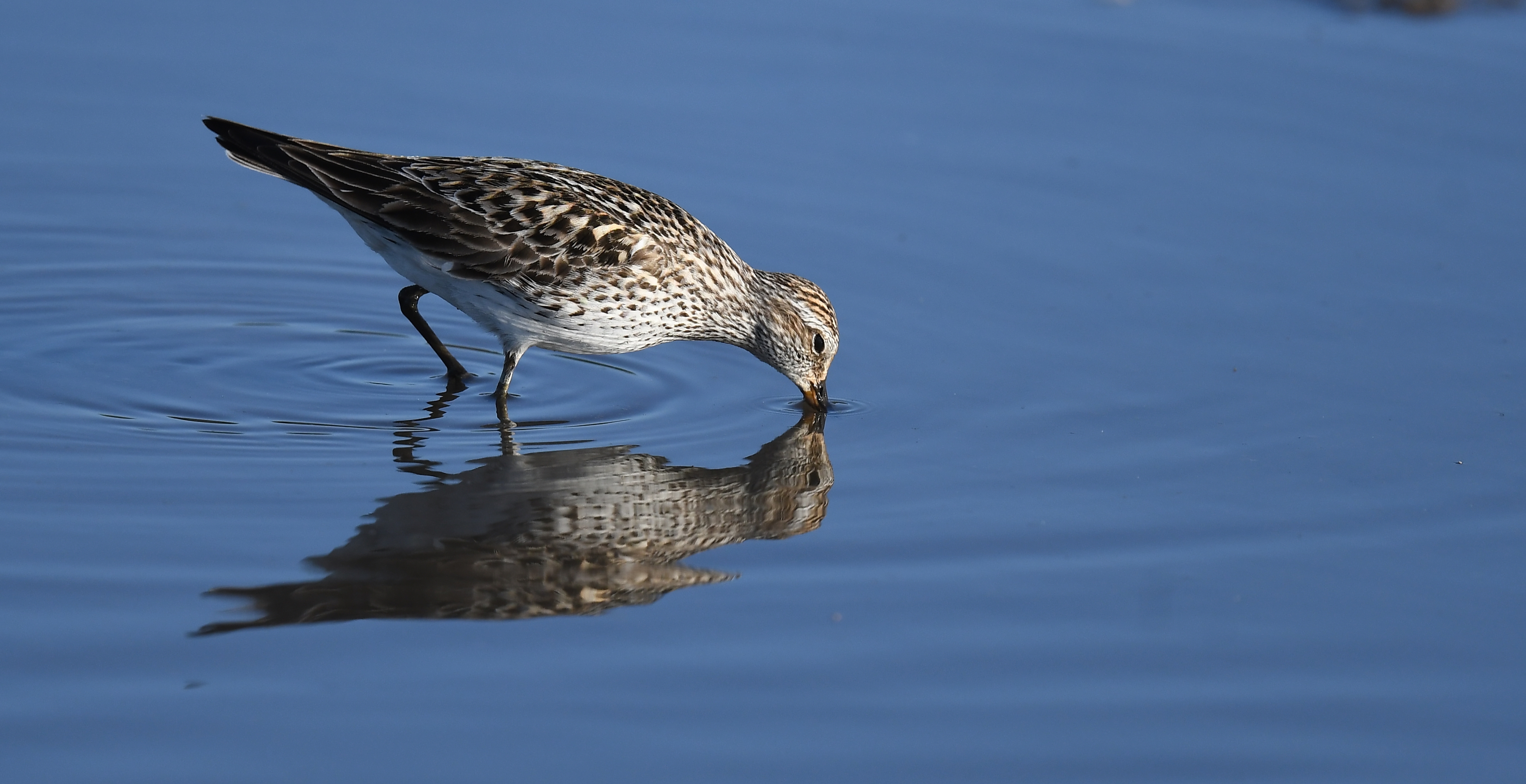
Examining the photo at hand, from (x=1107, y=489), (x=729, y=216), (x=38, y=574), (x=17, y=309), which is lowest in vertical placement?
(x=38, y=574)

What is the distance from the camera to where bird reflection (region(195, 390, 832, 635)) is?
253 inches

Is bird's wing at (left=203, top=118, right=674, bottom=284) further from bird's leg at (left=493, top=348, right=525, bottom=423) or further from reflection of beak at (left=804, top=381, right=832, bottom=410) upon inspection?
reflection of beak at (left=804, top=381, right=832, bottom=410)

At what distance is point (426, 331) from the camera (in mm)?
9648

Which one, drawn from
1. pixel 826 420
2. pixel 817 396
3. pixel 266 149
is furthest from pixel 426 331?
pixel 826 420

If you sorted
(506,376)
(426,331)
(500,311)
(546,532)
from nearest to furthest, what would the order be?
(546,532) < (500,311) < (506,376) < (426,331)

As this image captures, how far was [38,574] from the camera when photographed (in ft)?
21.4

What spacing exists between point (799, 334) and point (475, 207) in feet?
6.13

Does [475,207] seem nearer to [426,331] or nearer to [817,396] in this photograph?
[426,331]

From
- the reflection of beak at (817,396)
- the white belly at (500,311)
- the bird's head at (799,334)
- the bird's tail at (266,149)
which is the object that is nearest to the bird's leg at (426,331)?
the white belly at (500,311)

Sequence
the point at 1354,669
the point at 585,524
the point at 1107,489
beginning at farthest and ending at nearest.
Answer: the point at 1107,489 → the point at 585,524 → the point at 1354,669

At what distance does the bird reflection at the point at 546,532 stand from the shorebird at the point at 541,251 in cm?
81

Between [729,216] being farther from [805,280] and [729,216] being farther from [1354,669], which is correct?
[1354,669]

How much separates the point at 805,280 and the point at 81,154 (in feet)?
18.7

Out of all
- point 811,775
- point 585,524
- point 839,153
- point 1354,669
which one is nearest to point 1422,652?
point 1354,669
